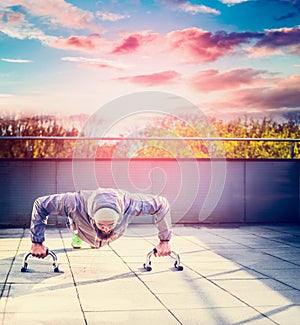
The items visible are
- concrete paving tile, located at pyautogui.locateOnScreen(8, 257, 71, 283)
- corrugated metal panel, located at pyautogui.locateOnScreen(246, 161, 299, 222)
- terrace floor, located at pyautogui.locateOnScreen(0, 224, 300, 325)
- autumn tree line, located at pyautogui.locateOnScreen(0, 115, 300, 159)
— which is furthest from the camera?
corrugated metal panel, located at pyautogui.locateOnScreen(246, 161, 299, 222)

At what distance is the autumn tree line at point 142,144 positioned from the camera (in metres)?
10.6

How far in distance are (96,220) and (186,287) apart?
0.98m

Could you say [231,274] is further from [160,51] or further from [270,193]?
[160,51]

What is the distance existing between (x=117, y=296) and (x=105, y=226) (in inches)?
28.3

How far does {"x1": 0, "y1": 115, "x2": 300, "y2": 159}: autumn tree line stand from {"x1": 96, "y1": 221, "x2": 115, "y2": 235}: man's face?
5251mm

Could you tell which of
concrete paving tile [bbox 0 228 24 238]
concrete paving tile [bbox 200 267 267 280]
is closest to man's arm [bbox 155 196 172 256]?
concrete paving tile [bbox 200 267 267 280]

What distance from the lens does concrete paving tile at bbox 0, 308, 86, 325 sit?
409 cm

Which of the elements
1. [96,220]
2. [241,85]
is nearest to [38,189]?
[96,220]

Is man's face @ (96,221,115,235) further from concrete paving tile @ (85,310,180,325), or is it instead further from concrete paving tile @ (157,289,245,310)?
concrete paving tile @ (85,310,180,325)

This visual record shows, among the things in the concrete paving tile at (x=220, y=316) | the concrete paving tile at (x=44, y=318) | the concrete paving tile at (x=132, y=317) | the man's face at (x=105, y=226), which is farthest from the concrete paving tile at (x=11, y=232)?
the concrete paving tile at (x=220, y=316)

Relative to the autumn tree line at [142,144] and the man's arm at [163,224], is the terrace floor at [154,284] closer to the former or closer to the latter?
the man's arm at [163,224]

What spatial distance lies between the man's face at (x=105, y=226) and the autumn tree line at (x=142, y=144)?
525 centimetres

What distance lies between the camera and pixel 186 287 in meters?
5.26

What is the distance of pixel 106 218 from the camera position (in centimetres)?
531
